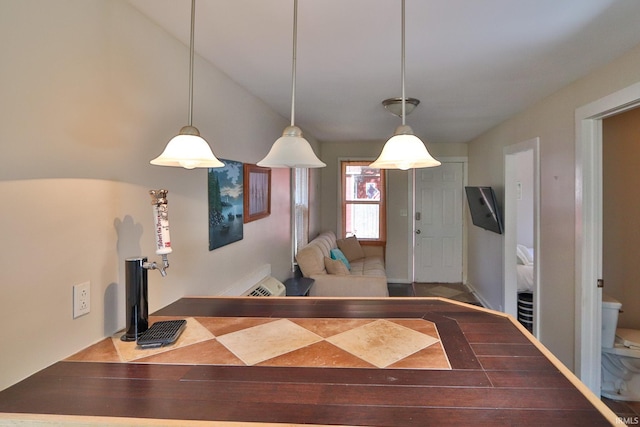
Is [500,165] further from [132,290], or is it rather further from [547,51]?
[132,290]

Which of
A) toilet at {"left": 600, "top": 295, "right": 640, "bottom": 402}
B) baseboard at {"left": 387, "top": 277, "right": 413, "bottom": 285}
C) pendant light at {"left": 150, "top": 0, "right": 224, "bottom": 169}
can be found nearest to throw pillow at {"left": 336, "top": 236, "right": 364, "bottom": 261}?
baseboard at {"left": 387, "top": 277, "right": 413, "bottom": 285}

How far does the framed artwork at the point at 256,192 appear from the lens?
255 cm

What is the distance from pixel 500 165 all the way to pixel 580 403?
347cm

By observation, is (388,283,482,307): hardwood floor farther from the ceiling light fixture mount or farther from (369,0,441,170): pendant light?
(369,0,441,170): pendant light

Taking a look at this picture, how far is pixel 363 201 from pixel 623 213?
11.4 ft

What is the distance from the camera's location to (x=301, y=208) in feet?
14.2

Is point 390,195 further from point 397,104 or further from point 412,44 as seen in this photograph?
Result: point 412,44

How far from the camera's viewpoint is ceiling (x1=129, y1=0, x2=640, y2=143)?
1.40 m

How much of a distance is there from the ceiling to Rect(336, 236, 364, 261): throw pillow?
9.09ft

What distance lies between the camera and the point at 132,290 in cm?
126

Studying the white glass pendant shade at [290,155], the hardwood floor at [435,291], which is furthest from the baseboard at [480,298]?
the white glass pendant shade at [290,155]

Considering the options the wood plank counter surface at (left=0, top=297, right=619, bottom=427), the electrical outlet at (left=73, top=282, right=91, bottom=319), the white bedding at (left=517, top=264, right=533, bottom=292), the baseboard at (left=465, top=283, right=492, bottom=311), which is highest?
the electrical outlet at (left=73, top=282, right=91, bottom=319)

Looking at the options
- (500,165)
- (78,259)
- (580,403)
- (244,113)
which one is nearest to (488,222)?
(500,165)

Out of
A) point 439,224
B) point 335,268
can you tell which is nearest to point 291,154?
point 335,268
